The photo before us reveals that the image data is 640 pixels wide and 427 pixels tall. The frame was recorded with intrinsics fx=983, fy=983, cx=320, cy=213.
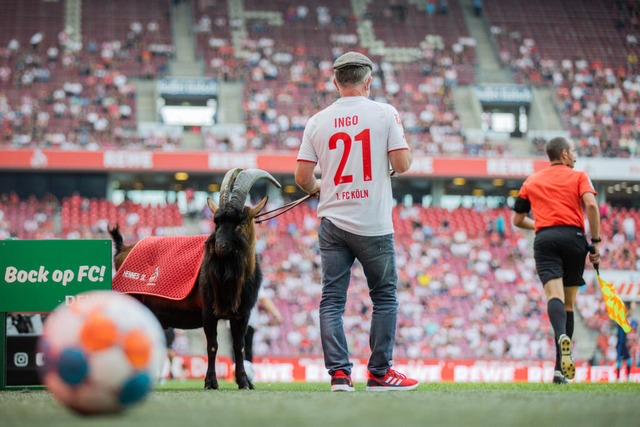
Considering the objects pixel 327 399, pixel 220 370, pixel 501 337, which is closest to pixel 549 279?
pixel 327 399

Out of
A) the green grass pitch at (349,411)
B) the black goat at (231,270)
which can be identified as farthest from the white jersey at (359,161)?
the green grass pitch at (349,411)

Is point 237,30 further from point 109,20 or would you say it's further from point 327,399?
point 327,399

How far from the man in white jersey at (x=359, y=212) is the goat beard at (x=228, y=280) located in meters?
0.89

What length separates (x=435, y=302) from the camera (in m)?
29.3

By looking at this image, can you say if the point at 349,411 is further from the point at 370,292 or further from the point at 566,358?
the point at 566,358

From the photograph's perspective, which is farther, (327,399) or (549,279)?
(549,279)

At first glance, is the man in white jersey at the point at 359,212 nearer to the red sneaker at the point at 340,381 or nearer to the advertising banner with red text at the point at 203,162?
the red sneaker at the point at 340,381

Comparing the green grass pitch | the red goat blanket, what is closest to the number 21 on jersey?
the red goat blanket

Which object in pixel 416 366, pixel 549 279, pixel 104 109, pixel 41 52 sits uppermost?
pixel 41 52

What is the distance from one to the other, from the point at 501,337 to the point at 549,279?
1981cm

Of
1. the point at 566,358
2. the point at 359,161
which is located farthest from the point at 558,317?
the point at 359,161

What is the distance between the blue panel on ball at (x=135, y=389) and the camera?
4.00m

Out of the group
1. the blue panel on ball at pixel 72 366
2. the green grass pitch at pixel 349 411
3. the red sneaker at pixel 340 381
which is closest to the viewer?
the blue panel on ball at pixel 72 366

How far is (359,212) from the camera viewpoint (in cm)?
710
